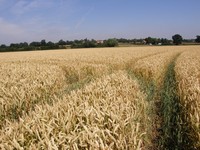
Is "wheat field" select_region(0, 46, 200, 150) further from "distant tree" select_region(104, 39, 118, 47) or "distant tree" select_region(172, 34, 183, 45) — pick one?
"distant tree" select_region(172, 34, 183, 45)

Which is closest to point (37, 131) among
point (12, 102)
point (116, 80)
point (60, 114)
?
point (60, 114)

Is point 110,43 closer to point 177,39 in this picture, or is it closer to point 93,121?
point 177,39

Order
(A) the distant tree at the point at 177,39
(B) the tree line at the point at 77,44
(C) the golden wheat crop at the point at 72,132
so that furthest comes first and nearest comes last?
(A) the distant tree at the point at 177,39
(B) the tree line at the point at 77,44
(C) the golden wheat crop at the point at 72,132

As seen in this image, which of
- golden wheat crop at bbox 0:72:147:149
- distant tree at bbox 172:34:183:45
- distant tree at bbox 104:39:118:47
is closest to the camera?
golden wheat crop at bbox 0:72:147:149

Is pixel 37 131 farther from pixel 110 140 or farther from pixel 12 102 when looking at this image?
pixel 12 102

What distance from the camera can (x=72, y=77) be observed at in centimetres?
1511

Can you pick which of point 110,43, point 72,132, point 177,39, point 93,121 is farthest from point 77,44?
point 72,132

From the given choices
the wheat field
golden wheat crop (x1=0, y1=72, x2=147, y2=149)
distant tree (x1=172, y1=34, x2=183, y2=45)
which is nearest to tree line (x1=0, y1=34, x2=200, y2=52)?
distant tree (x1=172, y1=34, x2=183, y2=45)

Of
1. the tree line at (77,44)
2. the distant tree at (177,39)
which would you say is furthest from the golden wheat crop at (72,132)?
the distant tree at (177,39)

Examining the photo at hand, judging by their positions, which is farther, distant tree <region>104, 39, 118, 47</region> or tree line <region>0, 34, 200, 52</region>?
distant tree <region>104, 39, 118, 47</region>

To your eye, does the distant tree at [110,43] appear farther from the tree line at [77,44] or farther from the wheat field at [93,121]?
the wheat field at [93,121]

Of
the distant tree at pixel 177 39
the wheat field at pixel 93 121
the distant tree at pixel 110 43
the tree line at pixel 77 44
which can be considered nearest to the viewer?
the wheat field at pixel 93 121

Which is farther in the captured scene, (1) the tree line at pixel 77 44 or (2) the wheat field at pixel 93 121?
(1) the tree line at pixel 77 44

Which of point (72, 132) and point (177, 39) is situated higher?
point (72, 132)
